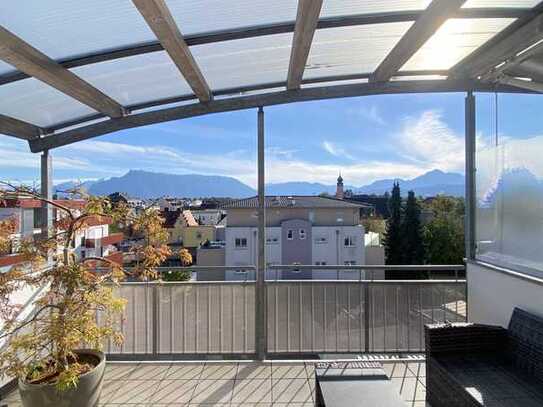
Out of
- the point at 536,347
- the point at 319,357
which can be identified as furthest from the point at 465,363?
the point at 319,357

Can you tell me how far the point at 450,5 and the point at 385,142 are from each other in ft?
168

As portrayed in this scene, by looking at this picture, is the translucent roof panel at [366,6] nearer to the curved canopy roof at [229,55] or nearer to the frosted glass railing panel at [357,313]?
the curved canopy roof at [229,55]

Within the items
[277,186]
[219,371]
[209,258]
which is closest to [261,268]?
[219,371]

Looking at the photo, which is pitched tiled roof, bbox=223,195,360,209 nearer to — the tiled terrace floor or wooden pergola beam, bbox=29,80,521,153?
wooden pergola beam, bbox=29,80,521,153

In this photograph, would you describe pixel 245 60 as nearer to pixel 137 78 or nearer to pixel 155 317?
pixel 137 78

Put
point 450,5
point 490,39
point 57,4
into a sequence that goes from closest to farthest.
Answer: point 57,4 < point 450,5 < point 490,39

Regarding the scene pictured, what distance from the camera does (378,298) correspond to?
4031 millimetres

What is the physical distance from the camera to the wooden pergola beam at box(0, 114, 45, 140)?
342 cm

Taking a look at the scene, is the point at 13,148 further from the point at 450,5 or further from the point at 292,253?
the point at 292,253

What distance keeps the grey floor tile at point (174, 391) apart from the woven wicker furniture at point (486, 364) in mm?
1916

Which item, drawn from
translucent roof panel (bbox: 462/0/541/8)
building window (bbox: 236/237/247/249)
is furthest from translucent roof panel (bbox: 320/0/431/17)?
building window (bbox: 236/237/247/249)

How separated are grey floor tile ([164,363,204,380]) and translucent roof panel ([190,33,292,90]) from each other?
2.69 meters

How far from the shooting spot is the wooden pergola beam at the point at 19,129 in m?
3.42

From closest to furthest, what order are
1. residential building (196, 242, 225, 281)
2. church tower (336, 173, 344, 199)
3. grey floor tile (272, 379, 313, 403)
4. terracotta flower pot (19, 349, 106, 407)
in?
terracotta flower pot (19, 349, 106, 407) < grey floor tile (272, 379, 313, 403) < residential building (196, 242, 225, 281) < church tower (336, 173, 344, 199)
